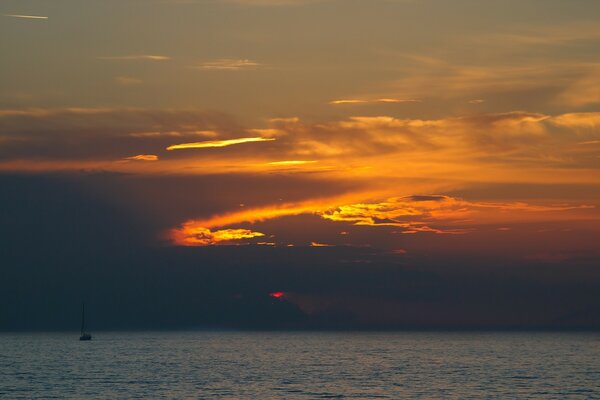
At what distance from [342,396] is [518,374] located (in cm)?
6312

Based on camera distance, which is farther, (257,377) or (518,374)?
(518,374)

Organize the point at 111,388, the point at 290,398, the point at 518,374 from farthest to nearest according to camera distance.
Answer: the point at 518,374, the point at 111,388, the point at 290,398

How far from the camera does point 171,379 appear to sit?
566 feet

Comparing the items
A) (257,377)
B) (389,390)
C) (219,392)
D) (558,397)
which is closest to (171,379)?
(257,377)

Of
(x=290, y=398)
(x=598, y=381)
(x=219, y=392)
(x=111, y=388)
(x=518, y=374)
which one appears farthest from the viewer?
(x=518, y=374)

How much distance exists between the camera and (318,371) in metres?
194

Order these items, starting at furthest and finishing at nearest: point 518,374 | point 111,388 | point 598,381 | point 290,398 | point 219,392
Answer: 1. point 518,374
2. point 598,381
3. point 111,388
4. point 219,392
5. point 290,398

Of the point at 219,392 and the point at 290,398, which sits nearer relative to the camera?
the point at 290,398

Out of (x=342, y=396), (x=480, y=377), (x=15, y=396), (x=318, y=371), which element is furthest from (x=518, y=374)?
(x=15, y=396)

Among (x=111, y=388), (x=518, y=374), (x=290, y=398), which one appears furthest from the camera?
(x=518, y=374)

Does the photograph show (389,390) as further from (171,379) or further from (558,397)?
(171,379)

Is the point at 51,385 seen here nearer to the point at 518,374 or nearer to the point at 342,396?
the point at 342,396

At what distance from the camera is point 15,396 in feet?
454

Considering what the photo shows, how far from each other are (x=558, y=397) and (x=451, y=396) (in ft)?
49.4
